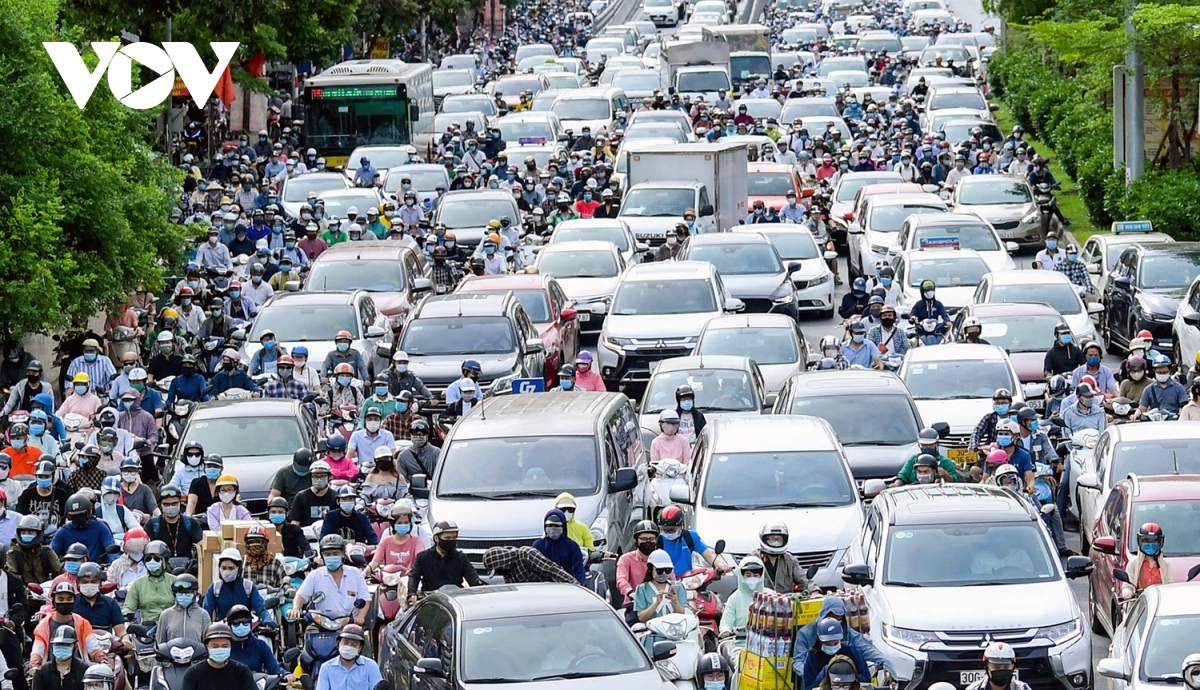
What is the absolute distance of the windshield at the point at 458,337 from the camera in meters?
25.5

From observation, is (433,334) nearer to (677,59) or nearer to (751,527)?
(751,527)

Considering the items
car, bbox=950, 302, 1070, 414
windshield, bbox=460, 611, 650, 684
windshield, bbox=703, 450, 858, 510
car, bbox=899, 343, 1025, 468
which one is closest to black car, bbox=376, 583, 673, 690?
windshield, bbox=460, 611, 650, 684

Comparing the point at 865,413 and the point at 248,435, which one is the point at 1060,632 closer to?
the point at 865,413

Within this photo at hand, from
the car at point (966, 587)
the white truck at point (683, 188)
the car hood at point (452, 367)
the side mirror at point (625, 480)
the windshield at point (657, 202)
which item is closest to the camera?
the car at point (966, 587)

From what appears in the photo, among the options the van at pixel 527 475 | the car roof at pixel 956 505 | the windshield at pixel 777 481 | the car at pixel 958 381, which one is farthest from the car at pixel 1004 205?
the car roof at pixel 956 505

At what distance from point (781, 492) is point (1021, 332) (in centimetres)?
807

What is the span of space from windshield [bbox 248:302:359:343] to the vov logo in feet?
12.7

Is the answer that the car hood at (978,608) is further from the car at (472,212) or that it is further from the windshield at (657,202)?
the windshield at (657,202)

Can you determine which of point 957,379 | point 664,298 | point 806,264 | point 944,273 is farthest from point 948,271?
point 957,379

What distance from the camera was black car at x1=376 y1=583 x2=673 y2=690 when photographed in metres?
13.0

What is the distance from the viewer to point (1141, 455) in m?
18.7

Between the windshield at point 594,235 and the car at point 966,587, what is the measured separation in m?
17.7

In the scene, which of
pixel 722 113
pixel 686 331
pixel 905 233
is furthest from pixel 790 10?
pixel 686 331

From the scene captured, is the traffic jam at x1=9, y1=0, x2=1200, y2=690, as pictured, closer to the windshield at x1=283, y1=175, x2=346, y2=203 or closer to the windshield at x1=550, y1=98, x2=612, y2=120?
the windshield at x1=283, y1=175, x2=346, y2=203
